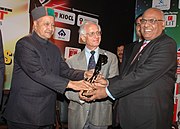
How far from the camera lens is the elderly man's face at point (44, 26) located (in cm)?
244

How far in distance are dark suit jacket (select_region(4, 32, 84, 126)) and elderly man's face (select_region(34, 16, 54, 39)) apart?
0.07m

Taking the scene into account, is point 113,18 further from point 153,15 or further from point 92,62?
point 153,15

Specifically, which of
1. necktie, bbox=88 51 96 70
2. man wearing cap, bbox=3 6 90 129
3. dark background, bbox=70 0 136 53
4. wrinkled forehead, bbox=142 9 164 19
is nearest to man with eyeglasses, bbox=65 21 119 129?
necktie, bbox=88 51 96 70

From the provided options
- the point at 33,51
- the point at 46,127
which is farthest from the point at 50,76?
the point at 46,127

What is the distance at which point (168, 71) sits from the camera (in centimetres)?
224

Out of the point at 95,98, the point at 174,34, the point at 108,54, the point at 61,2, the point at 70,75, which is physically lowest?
the point at 95,98

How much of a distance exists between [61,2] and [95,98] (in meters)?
2.38

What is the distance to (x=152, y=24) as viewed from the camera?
233cm

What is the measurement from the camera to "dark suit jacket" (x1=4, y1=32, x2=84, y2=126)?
2285mm

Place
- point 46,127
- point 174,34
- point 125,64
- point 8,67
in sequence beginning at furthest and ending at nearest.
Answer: point 174,34 < point 8,67 < point 125,64 < point 46,127

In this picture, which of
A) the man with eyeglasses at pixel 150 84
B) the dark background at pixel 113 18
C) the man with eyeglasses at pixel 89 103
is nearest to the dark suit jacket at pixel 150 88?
the man with eyeglasses at pixel 150 84

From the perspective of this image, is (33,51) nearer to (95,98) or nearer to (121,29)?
(95,98)

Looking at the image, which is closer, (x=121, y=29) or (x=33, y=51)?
(x=33, y=51)

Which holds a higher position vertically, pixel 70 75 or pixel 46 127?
pixel 70 75
